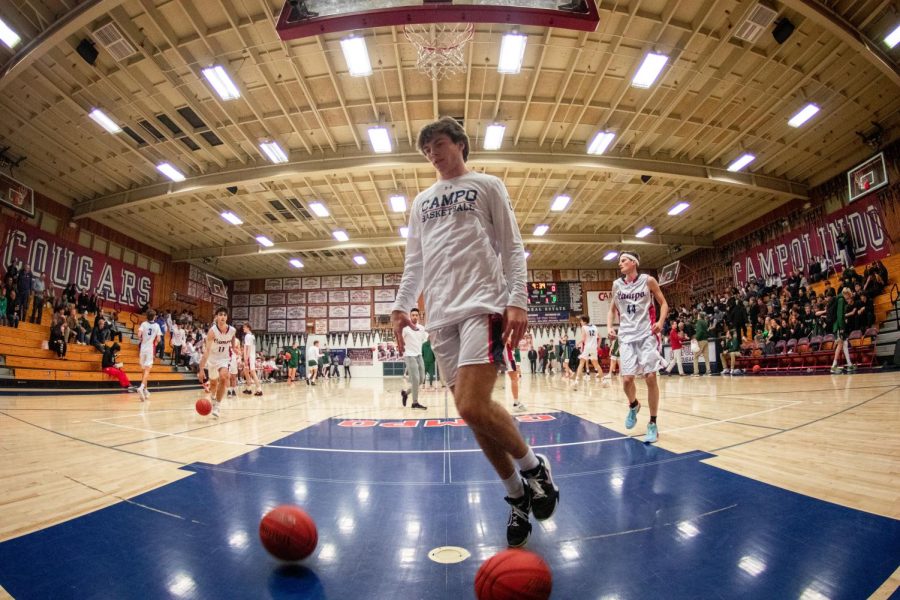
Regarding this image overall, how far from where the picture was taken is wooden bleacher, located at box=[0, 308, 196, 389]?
11.2 meters

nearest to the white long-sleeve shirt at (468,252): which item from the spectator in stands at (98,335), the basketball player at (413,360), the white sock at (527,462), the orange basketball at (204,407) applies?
the white sock at (527,462)

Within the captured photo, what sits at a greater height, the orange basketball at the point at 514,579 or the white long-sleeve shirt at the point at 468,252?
the white long-sleeve shirt at the point at 468,252

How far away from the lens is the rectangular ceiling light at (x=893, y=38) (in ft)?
32.1

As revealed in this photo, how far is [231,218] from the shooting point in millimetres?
18188

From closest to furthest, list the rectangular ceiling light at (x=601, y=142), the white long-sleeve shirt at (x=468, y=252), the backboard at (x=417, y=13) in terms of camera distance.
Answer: the white long-sleeve shirt at (x=468, y=252), the backboard at (x=417, y=13), the rectangular ceiling light at (x=601, y=142)

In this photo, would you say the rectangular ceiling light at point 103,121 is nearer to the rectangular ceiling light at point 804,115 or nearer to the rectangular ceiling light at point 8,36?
the rectangular ceiling light at point 8,36

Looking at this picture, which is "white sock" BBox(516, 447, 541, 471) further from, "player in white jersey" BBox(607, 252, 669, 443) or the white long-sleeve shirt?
"player in white jersey" BBox(607, 252, 669, 443)

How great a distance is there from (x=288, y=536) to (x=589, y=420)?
4.46 metres

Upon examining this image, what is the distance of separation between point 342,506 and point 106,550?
3.35 ft

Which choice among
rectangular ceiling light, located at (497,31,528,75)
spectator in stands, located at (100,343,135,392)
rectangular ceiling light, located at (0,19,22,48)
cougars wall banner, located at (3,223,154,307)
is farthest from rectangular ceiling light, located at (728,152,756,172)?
cougars wall banner, located at (3,223,154,307)

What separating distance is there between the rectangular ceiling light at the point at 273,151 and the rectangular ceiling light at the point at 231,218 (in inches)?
216

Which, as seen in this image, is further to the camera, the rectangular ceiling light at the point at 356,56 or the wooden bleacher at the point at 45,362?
the wooden bleacher at the point at 45,362

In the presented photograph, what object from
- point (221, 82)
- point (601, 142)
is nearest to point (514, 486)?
point (221, 82)

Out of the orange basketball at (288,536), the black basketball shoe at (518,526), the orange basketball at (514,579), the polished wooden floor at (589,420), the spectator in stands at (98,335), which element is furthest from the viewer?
the spectator in stands at (98,335)
